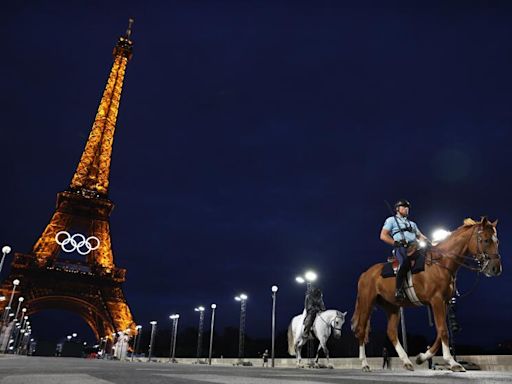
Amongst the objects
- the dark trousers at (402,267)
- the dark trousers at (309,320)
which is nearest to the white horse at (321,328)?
the dark trousers at (309,320)

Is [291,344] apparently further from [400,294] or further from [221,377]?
[221,377]

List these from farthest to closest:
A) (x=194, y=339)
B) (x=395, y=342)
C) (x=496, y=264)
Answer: (x=194, y=339)
(x=395, y=342)
(x=496, y=264)

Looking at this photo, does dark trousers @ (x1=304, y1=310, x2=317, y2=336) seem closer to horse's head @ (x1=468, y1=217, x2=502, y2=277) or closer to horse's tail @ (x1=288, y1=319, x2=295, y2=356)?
horse's tail @ (x1=288, y1=319, x2=295, y2=356)

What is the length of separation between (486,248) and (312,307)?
338 inches

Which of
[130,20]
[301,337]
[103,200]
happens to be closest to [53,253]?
[103,200]

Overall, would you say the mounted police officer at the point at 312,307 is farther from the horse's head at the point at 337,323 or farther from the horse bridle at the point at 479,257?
the horse bridle at the point at 479,257

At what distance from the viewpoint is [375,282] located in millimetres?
9102

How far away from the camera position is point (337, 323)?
47.2 ft

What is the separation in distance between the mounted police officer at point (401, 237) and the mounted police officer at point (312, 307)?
23.4 ft

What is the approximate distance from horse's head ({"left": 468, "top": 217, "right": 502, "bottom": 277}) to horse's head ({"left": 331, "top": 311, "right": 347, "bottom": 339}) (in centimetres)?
750

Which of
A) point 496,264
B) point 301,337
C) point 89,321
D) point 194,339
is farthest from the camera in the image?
point 194,339

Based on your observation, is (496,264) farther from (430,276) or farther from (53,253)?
(53,253)

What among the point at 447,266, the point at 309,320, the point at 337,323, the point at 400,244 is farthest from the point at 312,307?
the point at 447,266

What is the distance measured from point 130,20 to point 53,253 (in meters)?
70.3
